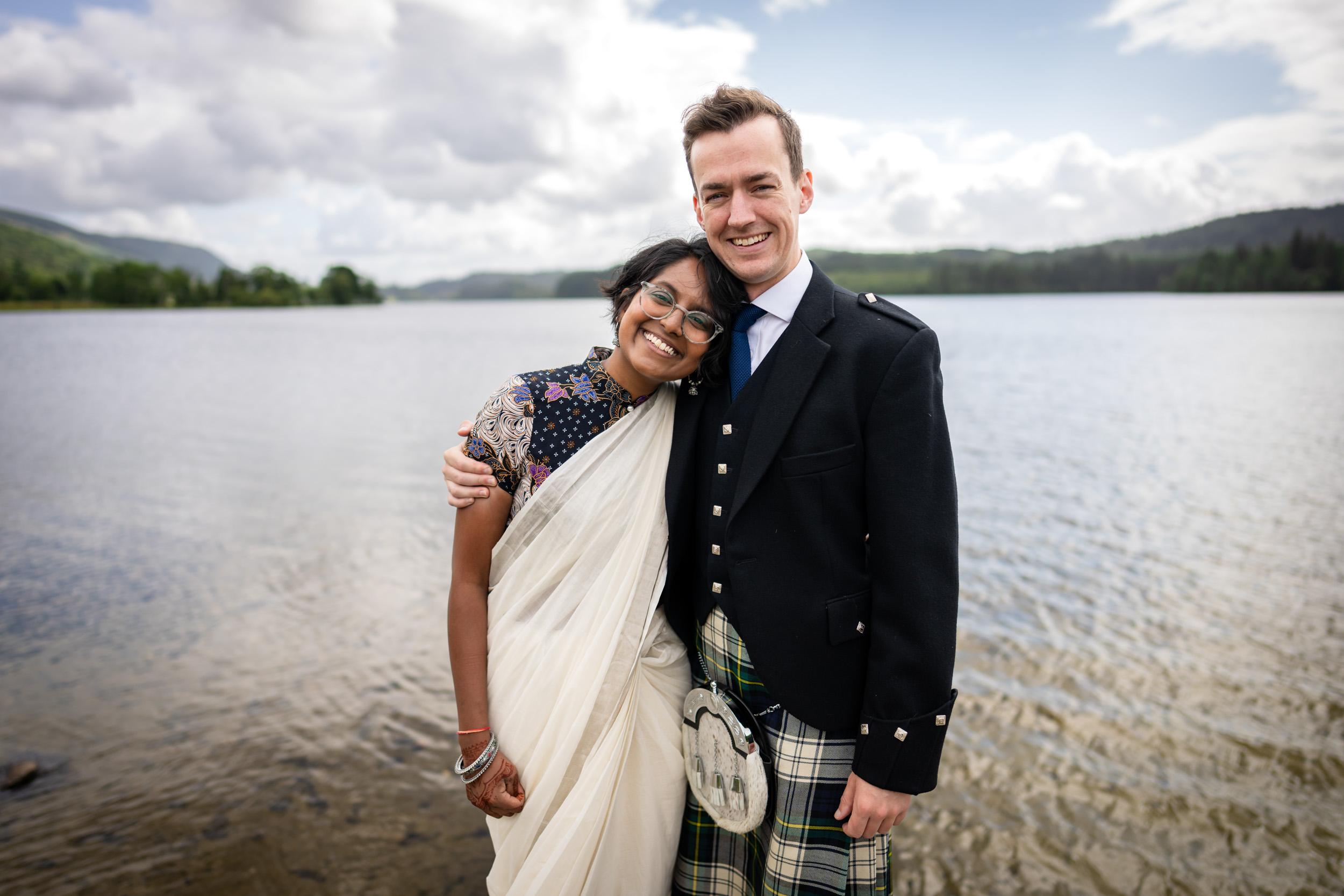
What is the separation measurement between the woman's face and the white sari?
0.26 m

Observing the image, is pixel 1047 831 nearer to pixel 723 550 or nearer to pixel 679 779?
pixel 679 779

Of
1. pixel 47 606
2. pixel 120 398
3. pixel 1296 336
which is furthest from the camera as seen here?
pixel 1296 336

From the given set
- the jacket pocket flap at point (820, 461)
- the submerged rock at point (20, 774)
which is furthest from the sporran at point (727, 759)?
the submerged rock at point (20, 774)

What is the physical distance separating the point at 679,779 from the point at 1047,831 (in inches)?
121

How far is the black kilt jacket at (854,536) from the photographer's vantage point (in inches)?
80.1

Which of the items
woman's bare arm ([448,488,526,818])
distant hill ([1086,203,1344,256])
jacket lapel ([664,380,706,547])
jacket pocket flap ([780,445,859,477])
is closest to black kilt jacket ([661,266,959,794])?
jacket pocket flap ([780,445,859,477])

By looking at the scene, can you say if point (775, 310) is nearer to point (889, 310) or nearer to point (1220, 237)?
point (889, 310)

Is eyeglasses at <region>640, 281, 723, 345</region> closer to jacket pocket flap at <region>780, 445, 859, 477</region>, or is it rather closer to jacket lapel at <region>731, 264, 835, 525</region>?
jacket lapel at <region>731, 264, 835, 525</region>

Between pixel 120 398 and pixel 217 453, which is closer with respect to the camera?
pixel 217 453

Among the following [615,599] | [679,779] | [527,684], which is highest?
[615,599]

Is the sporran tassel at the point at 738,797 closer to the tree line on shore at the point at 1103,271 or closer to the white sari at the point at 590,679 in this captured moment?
the white sari at the point at 590,679

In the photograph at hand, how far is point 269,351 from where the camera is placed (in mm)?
39812

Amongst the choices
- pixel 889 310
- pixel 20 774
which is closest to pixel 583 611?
pixel 889 310

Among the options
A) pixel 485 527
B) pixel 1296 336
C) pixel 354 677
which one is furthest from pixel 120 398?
pixel 1296 336
